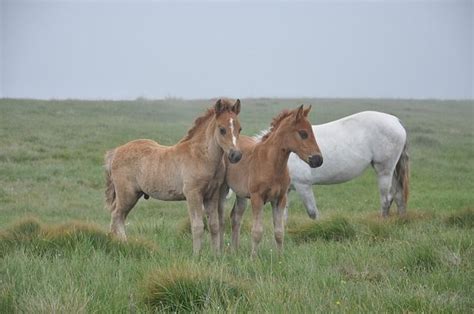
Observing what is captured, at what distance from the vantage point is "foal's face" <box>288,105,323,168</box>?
669 centimetres

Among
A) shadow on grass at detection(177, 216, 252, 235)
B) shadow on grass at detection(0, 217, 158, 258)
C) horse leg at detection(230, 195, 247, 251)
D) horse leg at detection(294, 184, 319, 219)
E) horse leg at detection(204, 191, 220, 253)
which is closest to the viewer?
shadow on grass at detection(0, 217, 158, 258)

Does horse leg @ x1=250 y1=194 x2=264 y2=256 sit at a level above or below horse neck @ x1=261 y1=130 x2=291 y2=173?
below

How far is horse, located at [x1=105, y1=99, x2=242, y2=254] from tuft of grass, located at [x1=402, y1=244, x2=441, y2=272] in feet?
6.75

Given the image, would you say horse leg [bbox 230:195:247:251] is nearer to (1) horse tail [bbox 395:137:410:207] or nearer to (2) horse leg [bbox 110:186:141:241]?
(2) horse leg [bbox 110:186:141:241]

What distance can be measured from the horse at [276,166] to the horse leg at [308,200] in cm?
314

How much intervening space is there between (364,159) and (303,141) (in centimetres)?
394

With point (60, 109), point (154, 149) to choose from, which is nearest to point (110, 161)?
point (154, 149)

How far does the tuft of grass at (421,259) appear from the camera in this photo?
18.8ft

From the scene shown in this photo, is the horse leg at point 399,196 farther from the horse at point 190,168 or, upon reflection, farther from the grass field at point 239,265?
the horse at point 190,168

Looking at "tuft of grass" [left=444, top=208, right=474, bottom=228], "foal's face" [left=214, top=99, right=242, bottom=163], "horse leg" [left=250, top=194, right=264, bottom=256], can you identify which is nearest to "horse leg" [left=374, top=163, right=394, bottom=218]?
"tuft of grass" [left=444, top=208, right=474, bottom=228]

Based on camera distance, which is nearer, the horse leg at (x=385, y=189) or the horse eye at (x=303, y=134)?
the horse eye at (x=303, y=134)

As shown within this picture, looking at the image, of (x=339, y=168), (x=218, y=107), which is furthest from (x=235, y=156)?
(x=339, y=168)

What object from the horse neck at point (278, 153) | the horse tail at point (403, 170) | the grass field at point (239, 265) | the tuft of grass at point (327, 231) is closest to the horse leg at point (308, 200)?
the grass field at point (239, 265)

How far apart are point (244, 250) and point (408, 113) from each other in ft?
95.9
